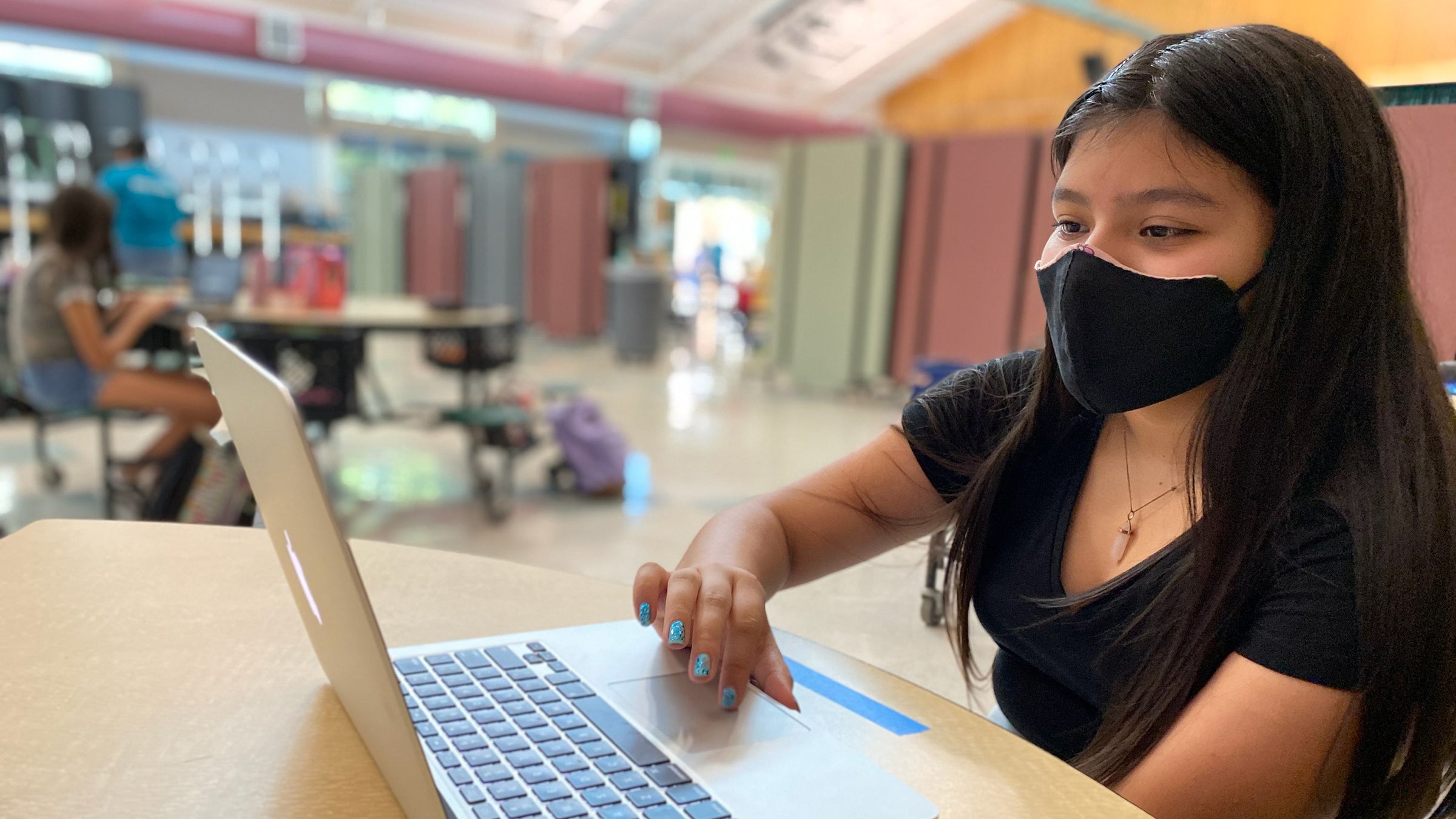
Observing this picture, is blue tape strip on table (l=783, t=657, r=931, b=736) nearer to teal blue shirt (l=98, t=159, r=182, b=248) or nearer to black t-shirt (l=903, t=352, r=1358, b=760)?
black t-shirt (l=903, t=352, r=1358, b=760)

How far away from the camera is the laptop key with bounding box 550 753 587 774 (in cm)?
61

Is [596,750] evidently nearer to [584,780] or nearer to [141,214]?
[584,780]

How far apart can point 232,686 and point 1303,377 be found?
86 cm

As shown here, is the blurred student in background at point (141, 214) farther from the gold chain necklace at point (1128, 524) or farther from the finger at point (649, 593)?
the gold chain necklace at point (1128, 524)

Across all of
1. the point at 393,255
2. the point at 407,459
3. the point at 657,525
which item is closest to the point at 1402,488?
the point at 657,525

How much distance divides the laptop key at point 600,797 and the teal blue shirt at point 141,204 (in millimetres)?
6117

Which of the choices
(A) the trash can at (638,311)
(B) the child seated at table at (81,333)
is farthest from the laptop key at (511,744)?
(A) the trash can at (638,311)

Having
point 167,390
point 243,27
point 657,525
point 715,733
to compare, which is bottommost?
point 657,525

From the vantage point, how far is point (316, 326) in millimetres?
3865

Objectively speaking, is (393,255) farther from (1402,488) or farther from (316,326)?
(1402,488)

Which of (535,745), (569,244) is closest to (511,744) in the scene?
(535,745)

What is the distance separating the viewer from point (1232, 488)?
2.57ft

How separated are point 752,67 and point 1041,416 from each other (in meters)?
13.2

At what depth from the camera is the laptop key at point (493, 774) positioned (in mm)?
599
